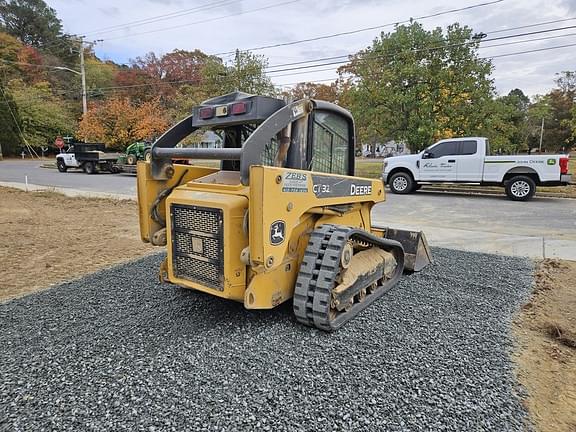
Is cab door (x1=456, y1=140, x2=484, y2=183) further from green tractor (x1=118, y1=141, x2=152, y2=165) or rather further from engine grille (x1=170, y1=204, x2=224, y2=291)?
green tractor (x1=118, y1=141, x2=152, y2=165)

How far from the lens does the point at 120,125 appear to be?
29.3 metres

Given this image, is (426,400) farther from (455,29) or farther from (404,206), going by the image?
(455,29)

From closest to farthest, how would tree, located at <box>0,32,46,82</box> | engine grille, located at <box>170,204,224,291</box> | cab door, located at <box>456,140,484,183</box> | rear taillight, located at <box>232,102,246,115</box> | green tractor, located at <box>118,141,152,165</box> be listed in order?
1. engine grille, located at <box>170,204,224,291</box>
2. rear taillight, located at <box>232,102,246,115</box>
3. cab door, located at <box>456,140,484,183</box>
4. green tractor, located at <box>118,141,152,165</box>
5. tree, located at <box>0,32,46,82</box>

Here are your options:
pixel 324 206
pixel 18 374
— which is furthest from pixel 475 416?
pixel 18 374

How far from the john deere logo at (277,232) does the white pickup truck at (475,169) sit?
38.5ft

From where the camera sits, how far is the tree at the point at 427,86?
1631 cm

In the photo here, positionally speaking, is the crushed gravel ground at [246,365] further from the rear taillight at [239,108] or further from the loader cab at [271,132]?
the rear taillight at [239,108]

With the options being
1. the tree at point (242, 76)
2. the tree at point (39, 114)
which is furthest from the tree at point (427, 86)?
the tree at point (39, 114)

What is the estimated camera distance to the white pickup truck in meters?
12.1

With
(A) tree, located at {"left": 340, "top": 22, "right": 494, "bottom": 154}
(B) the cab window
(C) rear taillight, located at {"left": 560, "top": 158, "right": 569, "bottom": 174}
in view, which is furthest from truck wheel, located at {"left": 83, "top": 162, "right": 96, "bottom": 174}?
(B) the cab window

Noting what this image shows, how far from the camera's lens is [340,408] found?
2.34m

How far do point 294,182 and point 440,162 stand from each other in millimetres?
11699

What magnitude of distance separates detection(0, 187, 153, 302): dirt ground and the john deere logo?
3244mm

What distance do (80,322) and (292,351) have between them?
76.1 inches
